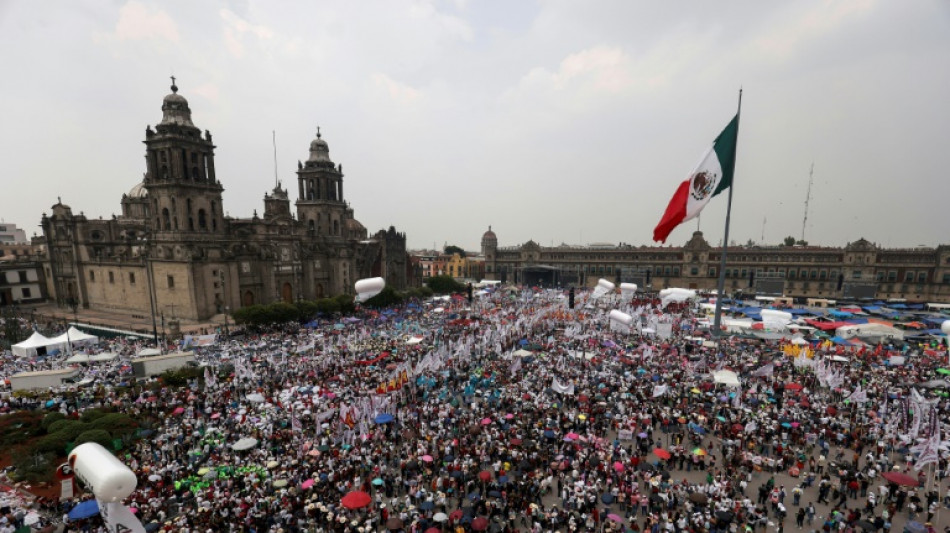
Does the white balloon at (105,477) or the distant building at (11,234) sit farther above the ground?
the distant building at (11,234)

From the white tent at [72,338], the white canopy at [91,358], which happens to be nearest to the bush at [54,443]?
the white canopy at [91,358]

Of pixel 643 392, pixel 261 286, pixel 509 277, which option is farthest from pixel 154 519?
pixel 509 277

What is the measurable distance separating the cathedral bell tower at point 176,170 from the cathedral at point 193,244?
0.36 ft

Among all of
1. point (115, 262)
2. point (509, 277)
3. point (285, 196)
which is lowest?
point (509, 277)

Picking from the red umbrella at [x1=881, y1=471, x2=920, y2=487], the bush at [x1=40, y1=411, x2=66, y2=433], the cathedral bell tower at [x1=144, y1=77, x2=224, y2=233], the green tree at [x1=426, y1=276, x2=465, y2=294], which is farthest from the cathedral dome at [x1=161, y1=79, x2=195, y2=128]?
the red umbrella at [x1=881, y1=471, x2=920, y2=487]

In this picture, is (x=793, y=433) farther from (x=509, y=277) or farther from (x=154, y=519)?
(x=509, y=277)

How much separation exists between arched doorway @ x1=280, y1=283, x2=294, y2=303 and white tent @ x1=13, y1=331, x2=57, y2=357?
24258 mm

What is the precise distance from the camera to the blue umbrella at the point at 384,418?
2008cm

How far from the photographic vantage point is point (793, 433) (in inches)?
776

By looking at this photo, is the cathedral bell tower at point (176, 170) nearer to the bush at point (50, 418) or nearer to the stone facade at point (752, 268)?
the bush at point (50, 418)

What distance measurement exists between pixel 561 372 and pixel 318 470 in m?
16.0

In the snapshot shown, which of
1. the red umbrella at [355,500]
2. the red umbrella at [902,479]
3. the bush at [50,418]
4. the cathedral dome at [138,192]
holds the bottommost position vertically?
the bush at [50,418]

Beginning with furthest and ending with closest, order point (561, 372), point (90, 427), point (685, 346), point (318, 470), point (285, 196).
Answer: point (285, 196), point (685, 346), point (561, 372), point (90, 427), point (318, 470)

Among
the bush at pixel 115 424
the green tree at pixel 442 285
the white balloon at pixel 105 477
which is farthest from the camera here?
the green tree at pixel 442 285
